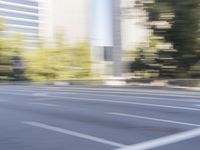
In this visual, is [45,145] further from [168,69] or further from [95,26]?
[95,26]

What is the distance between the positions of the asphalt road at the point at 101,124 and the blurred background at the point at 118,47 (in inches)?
489

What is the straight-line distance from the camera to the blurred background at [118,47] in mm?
28594

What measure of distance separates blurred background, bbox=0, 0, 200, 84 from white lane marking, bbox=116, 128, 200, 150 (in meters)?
18.4

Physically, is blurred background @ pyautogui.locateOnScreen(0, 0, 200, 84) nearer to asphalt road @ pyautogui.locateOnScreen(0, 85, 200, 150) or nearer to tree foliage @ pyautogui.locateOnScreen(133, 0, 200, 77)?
tree foliage @ pyautogui.locateOnScreen(133, 0, 200, 77)

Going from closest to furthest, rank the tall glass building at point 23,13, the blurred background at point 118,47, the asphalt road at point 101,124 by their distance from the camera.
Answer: the asphalt road at point 101,124, the blurred background at point 118,47, the tall glass building at point 23,13

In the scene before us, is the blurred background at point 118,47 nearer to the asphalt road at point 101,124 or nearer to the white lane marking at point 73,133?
the asphalt road at point 101,124

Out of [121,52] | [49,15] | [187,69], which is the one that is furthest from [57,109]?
[49,15]

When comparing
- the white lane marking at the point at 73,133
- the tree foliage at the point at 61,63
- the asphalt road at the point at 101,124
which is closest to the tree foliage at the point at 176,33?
the tree foliage at the point at 61,63

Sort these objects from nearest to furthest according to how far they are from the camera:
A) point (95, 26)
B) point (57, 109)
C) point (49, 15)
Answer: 1. point (57, 109)
2. point (95, 26)
3. point (49, 15)

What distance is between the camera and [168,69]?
104 ft

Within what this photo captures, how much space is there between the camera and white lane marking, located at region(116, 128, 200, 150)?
28.0 ft

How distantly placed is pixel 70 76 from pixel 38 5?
3905 centimetres

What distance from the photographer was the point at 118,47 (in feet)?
110

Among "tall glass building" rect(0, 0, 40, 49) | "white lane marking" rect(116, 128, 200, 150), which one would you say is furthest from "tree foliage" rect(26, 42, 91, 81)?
"white lane marking" rect(116, 128, 200, 150)
